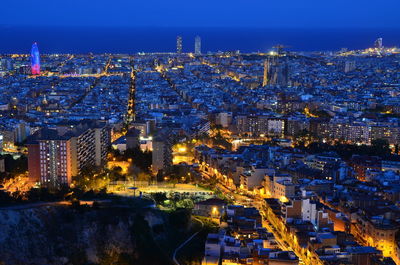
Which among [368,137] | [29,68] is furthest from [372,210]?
[29,68]

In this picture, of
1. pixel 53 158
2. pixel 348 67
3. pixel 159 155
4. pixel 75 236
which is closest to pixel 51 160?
pixel 53 158

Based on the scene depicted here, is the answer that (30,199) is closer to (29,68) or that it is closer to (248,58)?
(29,68)

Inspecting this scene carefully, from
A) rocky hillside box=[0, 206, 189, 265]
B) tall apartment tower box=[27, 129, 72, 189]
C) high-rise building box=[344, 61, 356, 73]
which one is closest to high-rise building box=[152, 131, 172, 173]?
tall apartment tower box=[27, 129, 72, 189]

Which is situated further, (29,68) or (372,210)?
(29,68)

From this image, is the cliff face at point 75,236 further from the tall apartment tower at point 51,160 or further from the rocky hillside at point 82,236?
the tall apartment tower at point 51,160

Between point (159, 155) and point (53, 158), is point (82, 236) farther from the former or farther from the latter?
point (159, 155)

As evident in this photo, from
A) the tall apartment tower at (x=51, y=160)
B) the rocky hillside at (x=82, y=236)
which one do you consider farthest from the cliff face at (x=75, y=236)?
the tall apartment tower at (x=51, y=160)

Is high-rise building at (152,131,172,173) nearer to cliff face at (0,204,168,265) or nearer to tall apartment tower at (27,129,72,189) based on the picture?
tall apartment tower at (27,129,72,189)
